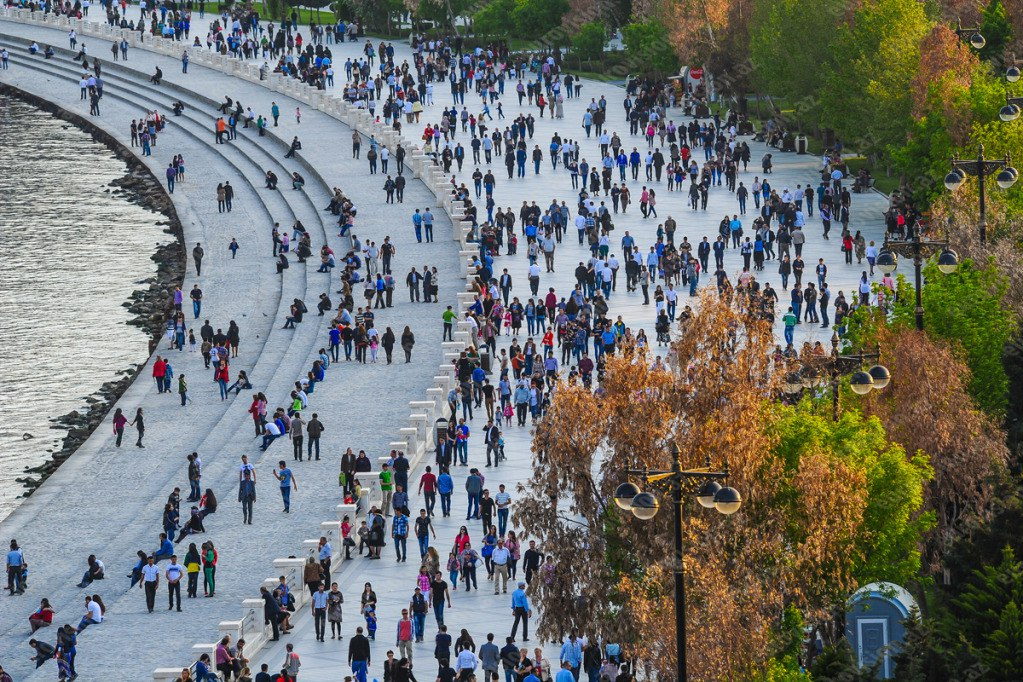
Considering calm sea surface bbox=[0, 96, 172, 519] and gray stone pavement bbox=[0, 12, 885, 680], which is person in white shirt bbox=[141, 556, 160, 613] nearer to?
gray stone pavement bbox=[0, 12, 885, 680]

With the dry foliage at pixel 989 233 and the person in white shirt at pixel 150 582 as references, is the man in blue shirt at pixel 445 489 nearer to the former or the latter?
the person in white shirt at pixel 150 582

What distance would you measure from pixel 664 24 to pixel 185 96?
19.3 m

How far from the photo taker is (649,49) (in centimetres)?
8506

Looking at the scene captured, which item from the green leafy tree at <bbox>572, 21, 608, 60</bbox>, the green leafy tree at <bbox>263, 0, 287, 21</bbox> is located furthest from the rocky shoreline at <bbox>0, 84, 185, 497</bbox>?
the green leafy tree at <bbox>572, 21, 608, 60</bbox>

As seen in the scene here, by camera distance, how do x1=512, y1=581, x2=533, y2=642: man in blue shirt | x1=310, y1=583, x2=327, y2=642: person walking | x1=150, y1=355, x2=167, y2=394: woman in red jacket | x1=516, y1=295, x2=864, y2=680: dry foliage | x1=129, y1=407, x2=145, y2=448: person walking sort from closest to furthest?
x1=516, y1=295, x2=864, y2=680: dry foliage
x1=512, y1=581, x2=533, y2=642: man in blue shirt
x1=310, y1=583, x2=327, y2=642: person walking
x1=129, y1=407, x2=145, y2=448: person walking
x1=150, y1=355, x2=167, y2=394: woman in red jacket

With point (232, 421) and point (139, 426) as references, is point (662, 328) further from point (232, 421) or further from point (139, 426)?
point (139, 426)

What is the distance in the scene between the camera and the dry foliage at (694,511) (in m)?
28.0

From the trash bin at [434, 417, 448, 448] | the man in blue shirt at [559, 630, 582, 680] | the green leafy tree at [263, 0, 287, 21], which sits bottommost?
the man in blue shirt at [559, 630, 582, 680]

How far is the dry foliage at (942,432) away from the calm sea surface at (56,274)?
23895 mm

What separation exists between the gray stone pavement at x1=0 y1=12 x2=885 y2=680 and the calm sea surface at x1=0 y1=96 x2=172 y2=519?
185 inches

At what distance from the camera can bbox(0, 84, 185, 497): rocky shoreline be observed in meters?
55.9

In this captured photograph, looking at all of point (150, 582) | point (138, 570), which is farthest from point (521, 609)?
point (138, 570)

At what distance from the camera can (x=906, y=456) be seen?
33656 mm

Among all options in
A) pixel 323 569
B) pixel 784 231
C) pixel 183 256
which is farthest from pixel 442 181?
pixel 323 569
